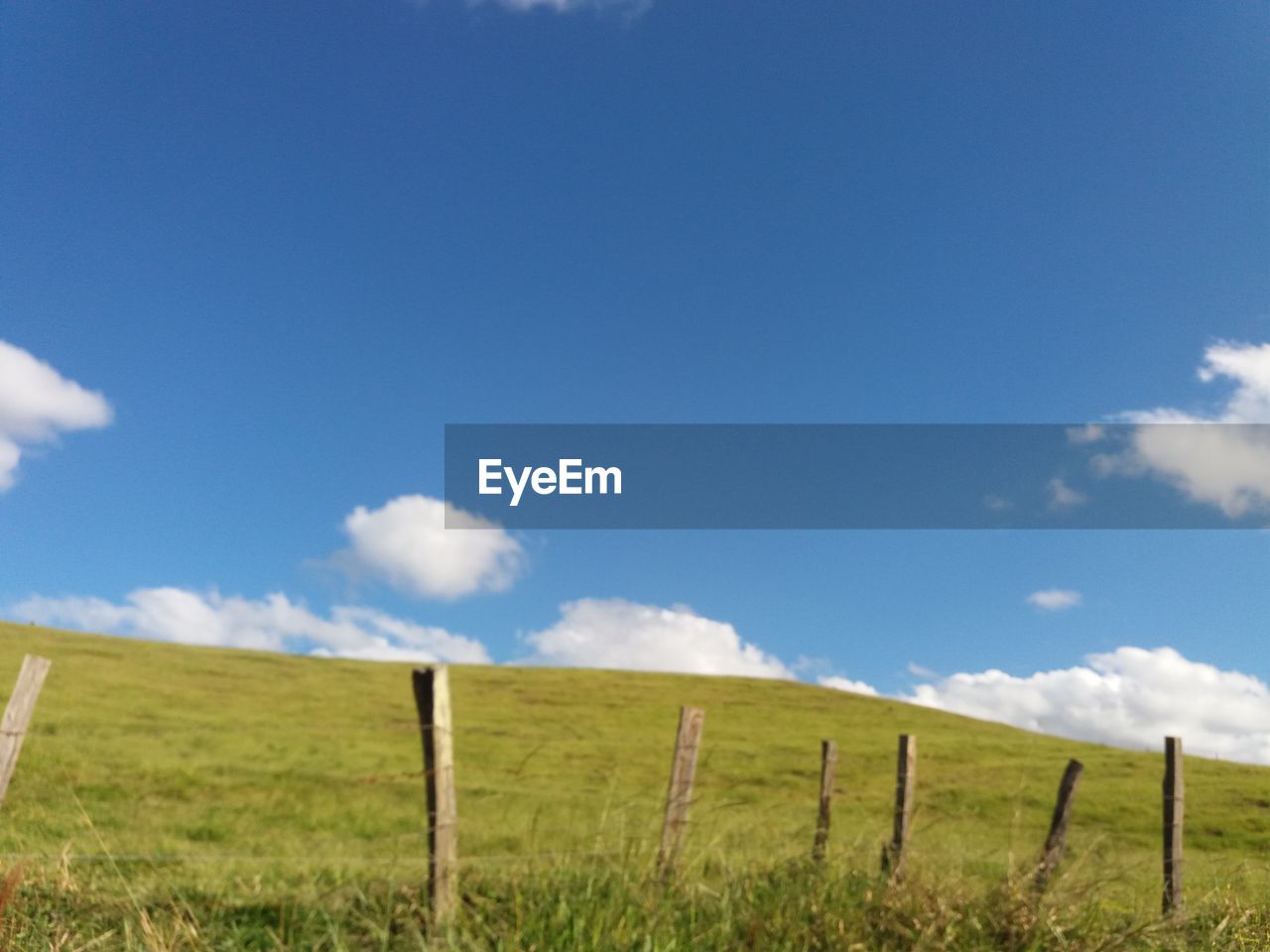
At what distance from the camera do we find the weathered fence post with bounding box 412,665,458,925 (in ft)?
20.6

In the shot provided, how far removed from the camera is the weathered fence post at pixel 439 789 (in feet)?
20.6

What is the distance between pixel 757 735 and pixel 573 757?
30.3 ft

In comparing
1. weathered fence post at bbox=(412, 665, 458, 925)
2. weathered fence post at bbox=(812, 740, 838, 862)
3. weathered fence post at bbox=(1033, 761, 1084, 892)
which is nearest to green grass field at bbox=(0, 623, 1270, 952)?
weathered fence post at bbox=(412, 665, 458, 925)

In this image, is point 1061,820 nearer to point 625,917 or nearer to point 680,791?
point 680,791

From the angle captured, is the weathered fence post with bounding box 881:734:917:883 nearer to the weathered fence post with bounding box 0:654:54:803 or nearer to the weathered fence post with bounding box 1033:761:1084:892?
the weathered fence post with bounding box 1033:761:1084:892

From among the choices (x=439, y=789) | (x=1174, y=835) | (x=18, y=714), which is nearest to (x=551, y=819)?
(x=1174, y=835)

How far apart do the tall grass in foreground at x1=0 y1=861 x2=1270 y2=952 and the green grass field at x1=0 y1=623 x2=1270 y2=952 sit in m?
0.02

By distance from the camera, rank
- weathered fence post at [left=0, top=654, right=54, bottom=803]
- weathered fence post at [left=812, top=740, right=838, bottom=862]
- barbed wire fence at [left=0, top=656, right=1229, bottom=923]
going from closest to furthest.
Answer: barbed wire fence at [left=0, top=656, right=1229, bottom=923], weathered fence post at [left=0, top=654, right=54, bottom=803], weathered fence post at [left=812, top=740, right=838, bottom=862]

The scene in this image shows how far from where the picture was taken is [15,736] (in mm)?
8359

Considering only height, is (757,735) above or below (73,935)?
above

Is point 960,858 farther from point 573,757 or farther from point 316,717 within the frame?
point 316,717

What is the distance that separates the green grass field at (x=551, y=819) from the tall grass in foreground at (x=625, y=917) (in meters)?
0.02

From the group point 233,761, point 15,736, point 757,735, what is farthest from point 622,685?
point 15,736

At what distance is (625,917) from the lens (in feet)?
19.7
